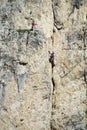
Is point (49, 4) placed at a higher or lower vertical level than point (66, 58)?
higher

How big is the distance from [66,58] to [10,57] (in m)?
3.61

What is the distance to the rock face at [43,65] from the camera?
2297 cm

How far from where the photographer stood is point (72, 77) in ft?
78.6

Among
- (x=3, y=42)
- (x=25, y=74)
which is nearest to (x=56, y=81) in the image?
(x=25, y=74)

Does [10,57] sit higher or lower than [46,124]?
higher

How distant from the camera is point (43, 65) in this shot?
23344mm

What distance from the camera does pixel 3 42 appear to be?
23.2 m

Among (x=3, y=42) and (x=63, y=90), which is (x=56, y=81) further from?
(x=3, y=42)

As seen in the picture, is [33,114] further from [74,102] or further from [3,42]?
Result: [3,42]

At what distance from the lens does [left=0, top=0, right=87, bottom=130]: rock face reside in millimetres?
22969

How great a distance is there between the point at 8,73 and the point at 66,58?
3858 millimetres

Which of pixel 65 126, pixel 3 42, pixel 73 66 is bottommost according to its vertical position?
pixel 65 126

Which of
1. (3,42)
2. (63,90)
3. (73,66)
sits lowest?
(63,90)

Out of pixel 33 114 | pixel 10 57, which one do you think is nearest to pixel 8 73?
pixel 10 57
